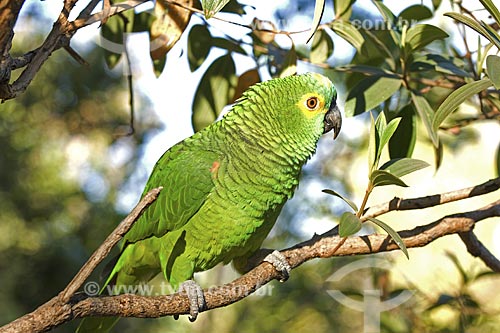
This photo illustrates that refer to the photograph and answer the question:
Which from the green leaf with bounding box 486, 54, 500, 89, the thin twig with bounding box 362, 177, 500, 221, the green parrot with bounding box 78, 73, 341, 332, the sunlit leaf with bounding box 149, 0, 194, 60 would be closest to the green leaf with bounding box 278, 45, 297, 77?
the green parrot with bounding box 78, 73, 341, 332

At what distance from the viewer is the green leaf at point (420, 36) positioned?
42.3 inches

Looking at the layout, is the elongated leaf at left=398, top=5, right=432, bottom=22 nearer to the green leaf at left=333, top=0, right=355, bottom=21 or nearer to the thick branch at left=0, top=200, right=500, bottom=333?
the green leaf at left=333, top=0, right=355, bottom=21

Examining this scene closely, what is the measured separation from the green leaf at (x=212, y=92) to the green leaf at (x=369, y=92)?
0.31 meters

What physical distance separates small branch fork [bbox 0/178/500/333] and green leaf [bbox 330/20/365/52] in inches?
13.0

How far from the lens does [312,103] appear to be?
1.21 m

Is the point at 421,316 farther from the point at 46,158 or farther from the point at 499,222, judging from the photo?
the point at 46,158

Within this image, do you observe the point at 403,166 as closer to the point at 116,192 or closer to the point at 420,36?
the point at 420,36

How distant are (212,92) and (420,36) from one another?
483mm

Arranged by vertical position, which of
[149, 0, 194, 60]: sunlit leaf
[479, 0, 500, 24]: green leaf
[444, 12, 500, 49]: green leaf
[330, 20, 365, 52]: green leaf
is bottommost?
[444, 12, 500, 49]: green leaf

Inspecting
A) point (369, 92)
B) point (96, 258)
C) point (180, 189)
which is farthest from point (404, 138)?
point (96, 258)

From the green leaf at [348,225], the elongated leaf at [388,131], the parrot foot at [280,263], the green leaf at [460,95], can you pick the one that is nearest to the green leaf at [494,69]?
the green leaf at [460,95]

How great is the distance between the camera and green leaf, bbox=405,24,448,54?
1.07 m

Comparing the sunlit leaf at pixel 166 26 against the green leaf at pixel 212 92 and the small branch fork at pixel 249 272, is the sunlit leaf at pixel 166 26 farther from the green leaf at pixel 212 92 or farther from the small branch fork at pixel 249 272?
the small branch fork at pixel 249 272

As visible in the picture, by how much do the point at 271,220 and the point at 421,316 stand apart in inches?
31.6
